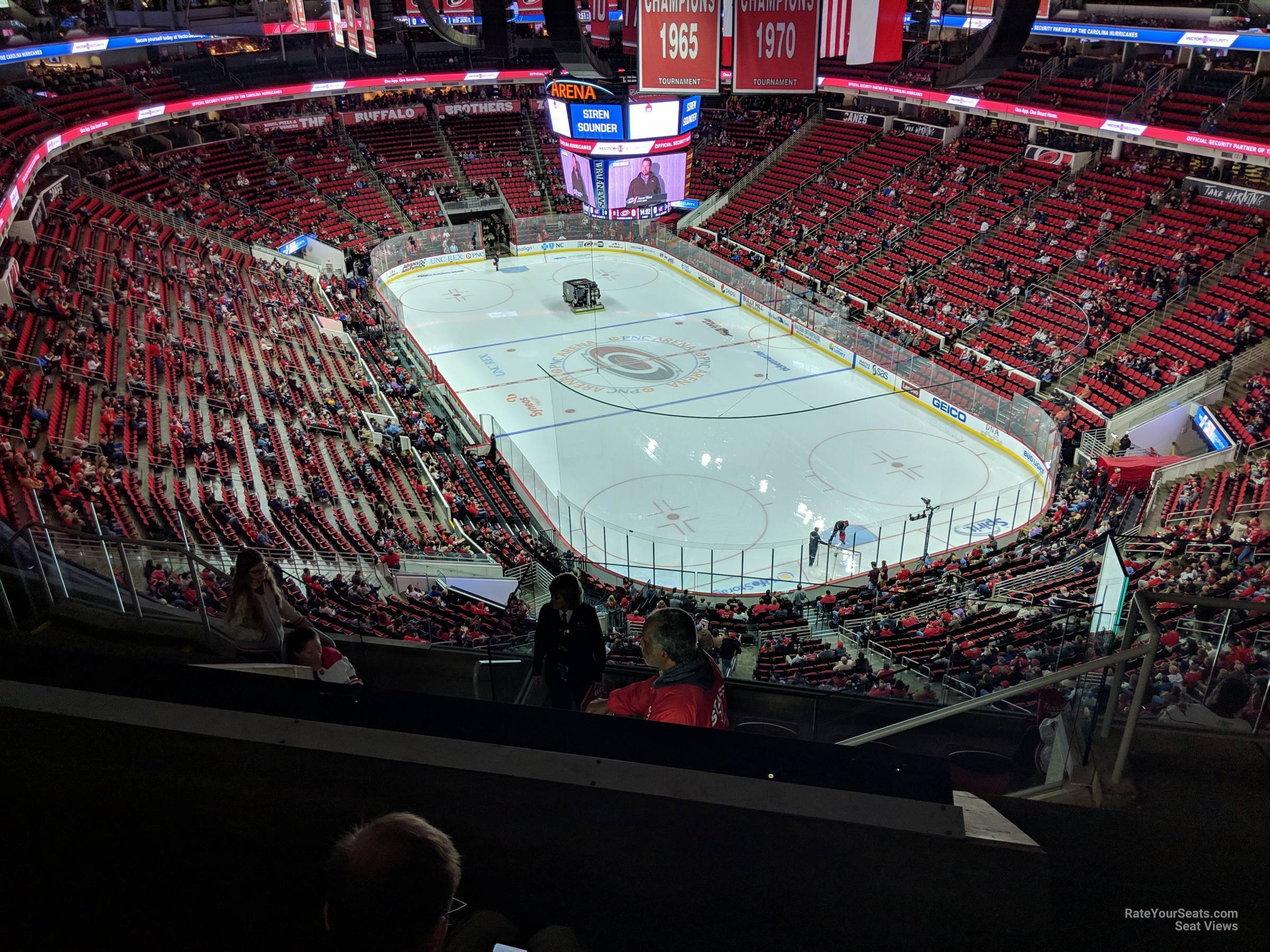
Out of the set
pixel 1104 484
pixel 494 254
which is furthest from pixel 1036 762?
Answer: pixel 494 254

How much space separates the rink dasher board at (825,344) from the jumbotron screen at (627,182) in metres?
7.10

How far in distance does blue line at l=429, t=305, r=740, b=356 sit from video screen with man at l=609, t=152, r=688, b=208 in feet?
26.6

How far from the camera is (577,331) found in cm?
2897

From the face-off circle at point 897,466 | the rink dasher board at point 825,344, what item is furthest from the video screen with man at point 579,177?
the rink dasher board at point 825,344

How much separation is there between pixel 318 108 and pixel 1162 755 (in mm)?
46301

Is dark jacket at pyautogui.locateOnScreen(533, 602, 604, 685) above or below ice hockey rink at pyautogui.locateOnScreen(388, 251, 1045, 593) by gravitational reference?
above

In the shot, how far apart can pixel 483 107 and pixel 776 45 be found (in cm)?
3535

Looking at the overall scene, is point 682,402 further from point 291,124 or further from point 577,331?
point 291,124

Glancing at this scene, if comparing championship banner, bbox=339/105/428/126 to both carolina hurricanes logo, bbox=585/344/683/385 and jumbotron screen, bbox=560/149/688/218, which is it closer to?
carolina hurricanes logo, bbox=585/344/683/385

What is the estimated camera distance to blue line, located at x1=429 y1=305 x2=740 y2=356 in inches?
1077

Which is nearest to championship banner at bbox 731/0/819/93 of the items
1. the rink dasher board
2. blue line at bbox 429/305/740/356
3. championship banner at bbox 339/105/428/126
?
the rink dasher board

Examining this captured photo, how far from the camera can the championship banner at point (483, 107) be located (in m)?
45.1

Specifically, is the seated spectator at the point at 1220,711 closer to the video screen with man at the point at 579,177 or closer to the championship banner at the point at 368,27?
the video screen with man at the point at 579,177

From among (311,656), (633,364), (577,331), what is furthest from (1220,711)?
(577,331)
